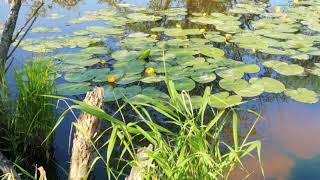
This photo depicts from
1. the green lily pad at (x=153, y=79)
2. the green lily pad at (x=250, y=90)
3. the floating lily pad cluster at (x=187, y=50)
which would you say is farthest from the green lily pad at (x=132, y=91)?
the green lily pad at (x=250, y=90)

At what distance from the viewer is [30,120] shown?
2061mm

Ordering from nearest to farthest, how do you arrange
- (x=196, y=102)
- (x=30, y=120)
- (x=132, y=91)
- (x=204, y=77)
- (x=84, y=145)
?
(x=84, y=145), (x=30, y=120), (x=196, y=102), (x=132, y=91), (x=204, y=77)

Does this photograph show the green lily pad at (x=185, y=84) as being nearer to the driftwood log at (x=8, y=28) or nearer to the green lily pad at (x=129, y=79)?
the green lily pad at (x=129, y=79)

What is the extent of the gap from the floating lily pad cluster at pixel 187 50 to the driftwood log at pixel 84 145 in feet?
2.49

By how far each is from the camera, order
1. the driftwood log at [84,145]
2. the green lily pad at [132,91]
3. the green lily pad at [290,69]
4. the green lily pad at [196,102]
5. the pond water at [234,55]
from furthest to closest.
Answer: the green lily pad at [290,69], the green lily pad at [132,91], the green lily pad at [196,102], the pond water at [234,55], the driftwood log at [84,145]

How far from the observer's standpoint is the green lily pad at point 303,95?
9.23ft

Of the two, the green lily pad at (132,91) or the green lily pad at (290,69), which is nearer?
the green lily pad at (132,91)

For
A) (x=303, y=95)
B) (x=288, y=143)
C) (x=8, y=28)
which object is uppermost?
(x=8, y=28)

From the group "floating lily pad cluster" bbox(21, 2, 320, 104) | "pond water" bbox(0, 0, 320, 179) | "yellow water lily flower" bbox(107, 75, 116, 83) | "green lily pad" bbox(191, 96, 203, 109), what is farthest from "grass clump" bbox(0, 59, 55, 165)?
"green lily pad" bbox(191, 96, 203, 109)

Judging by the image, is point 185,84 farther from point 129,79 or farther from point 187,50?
point 187,50

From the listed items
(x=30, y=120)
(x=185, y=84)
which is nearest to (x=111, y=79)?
(x=185, y=84)

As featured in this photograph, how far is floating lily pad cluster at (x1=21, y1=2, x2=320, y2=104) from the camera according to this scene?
2914 millimetres

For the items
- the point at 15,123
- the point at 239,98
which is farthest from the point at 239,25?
the point at 15,123

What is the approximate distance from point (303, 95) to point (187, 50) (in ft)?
3.58
